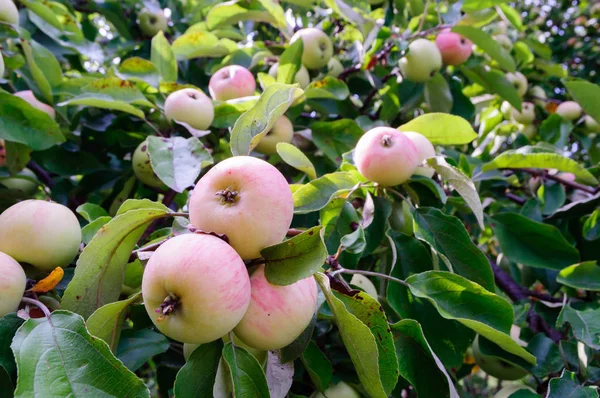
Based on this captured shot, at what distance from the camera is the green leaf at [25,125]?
4.09ft

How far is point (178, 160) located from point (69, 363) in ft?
1.75

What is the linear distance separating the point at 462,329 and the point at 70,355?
2.75ft

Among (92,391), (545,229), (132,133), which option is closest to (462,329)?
(545,229)

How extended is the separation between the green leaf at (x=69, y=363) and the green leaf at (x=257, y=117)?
0.42 metres

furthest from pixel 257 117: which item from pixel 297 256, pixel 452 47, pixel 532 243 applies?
pixel 452 47

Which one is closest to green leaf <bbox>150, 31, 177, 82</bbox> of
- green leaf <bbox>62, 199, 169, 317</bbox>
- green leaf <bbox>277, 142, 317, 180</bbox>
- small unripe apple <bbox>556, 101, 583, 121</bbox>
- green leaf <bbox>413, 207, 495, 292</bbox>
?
green leaf <bbox>277, 142, 317, 180</bbox>

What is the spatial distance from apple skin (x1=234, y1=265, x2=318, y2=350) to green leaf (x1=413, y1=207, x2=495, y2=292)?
454 mm

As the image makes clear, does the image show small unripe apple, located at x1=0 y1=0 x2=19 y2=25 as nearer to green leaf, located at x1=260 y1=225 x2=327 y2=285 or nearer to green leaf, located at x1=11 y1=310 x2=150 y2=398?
green leaf, located at x1=11 y1=310 x2=150 y2=398

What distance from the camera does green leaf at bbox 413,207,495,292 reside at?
1.16 metres

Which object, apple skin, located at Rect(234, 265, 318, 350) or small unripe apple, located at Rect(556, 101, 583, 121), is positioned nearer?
apple skin, located at Rect(234, 265, 318, 350)

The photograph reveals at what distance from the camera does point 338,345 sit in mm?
1241

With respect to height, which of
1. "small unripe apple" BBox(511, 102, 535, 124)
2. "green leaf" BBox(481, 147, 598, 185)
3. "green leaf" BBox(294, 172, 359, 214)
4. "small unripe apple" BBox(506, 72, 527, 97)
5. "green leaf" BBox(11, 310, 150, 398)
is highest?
"green leaf" BBox(11, 310, 150, 398)

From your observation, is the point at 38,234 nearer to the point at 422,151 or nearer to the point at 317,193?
the point at 317,193

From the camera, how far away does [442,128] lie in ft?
4.46
